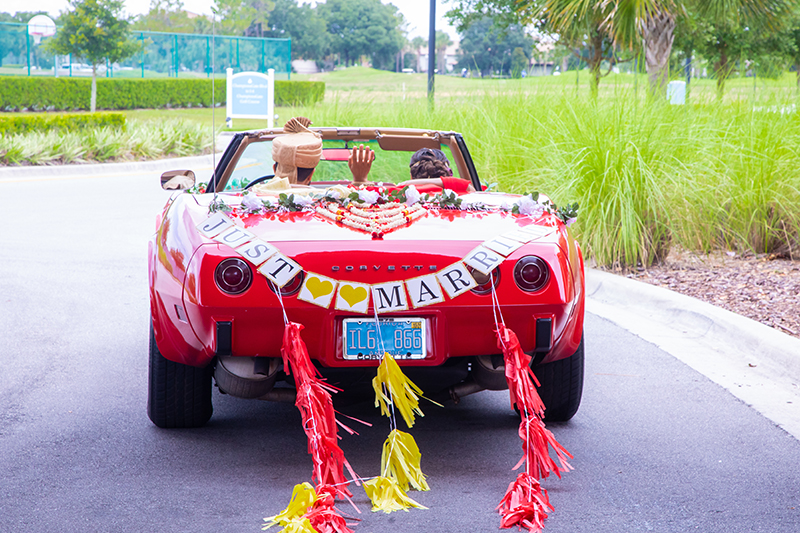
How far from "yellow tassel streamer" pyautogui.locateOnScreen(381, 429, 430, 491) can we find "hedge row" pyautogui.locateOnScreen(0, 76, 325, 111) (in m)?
30.8

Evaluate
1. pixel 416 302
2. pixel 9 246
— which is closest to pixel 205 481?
pixel 416 302

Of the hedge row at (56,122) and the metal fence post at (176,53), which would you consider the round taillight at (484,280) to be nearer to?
the hedge row at (56,122)

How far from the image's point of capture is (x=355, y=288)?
3.38 meters

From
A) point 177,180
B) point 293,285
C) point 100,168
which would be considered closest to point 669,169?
point 177,180

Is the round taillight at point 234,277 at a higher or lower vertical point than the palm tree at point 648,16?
lower

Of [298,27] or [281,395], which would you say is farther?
[298,27]

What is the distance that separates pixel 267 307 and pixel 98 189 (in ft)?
45.3

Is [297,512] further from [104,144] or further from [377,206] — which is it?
[104,144]

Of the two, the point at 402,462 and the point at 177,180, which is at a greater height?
the point at 177,180

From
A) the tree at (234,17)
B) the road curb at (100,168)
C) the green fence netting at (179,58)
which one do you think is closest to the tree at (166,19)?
the tree at (234,17)

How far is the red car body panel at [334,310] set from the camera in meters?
3.37

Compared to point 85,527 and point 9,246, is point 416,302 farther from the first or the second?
Result: point 9,246

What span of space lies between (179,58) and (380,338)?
40083 mm

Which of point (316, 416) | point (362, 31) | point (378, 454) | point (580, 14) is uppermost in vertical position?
point (362, 31)
